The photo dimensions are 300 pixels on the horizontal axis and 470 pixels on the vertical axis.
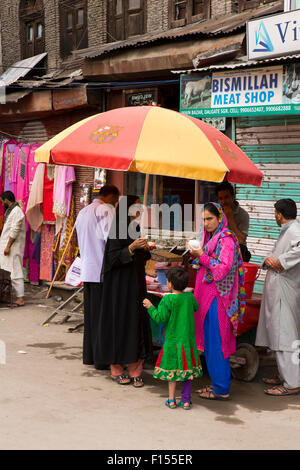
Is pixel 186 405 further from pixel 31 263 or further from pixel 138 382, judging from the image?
pixel 31 263

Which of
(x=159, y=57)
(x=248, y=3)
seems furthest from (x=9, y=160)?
(x=248, y=3)

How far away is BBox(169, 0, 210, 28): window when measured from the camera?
34.2 feet

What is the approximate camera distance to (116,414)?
4.97 meters

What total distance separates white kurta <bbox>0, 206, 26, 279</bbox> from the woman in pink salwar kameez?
16.8 ft

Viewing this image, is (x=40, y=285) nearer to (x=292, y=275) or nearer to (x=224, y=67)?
(x=224, y=67)

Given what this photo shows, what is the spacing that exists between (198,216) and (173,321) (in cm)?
531

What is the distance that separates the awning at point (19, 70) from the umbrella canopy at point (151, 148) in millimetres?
7812

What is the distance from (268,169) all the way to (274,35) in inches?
76.7

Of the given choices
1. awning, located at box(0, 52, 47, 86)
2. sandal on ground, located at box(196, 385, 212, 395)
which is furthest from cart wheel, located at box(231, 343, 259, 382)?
awning, located at box(0, 52, 47, 86)

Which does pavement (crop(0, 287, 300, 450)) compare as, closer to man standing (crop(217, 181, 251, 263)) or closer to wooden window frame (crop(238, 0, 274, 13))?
man standing (crop(217, 181, 251, 263))

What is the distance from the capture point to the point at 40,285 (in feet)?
40.6

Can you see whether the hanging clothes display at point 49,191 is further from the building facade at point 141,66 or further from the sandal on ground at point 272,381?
the sandal on ground at point 272,381
